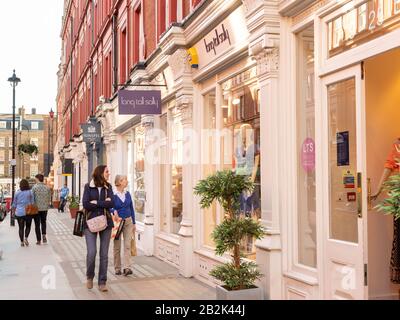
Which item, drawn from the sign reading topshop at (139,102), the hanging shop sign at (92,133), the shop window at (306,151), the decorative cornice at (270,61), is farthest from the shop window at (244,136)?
the hanging shop sign at (92,133)

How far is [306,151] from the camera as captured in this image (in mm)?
6324

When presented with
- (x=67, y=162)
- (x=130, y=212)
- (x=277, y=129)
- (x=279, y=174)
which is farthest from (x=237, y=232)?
(x=67, y=162)

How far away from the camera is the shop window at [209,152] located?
941 centimetres

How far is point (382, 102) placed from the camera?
20.4 ft

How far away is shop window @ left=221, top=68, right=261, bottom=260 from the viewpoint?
7695 millimetres

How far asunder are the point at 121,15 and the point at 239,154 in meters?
10.8

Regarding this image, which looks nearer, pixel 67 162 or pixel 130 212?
pixel 130 212

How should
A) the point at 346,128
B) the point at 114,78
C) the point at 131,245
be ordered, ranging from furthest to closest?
the point at 114,78, the point at 131,245, the point at 346,128

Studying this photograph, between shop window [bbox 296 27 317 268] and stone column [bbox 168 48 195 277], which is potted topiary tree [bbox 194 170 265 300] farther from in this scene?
stone column [bbox 168 48 195 277]

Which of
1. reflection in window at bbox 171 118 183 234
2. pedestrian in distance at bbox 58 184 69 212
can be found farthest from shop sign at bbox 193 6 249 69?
pedestrian in distance at bbox 58 184 69 212

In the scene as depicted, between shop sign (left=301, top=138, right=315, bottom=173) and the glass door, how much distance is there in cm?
29

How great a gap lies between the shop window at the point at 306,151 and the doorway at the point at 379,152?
60cm

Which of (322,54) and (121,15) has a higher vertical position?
(121,15)

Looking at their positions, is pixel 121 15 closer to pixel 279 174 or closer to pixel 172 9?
pixel 172 9
